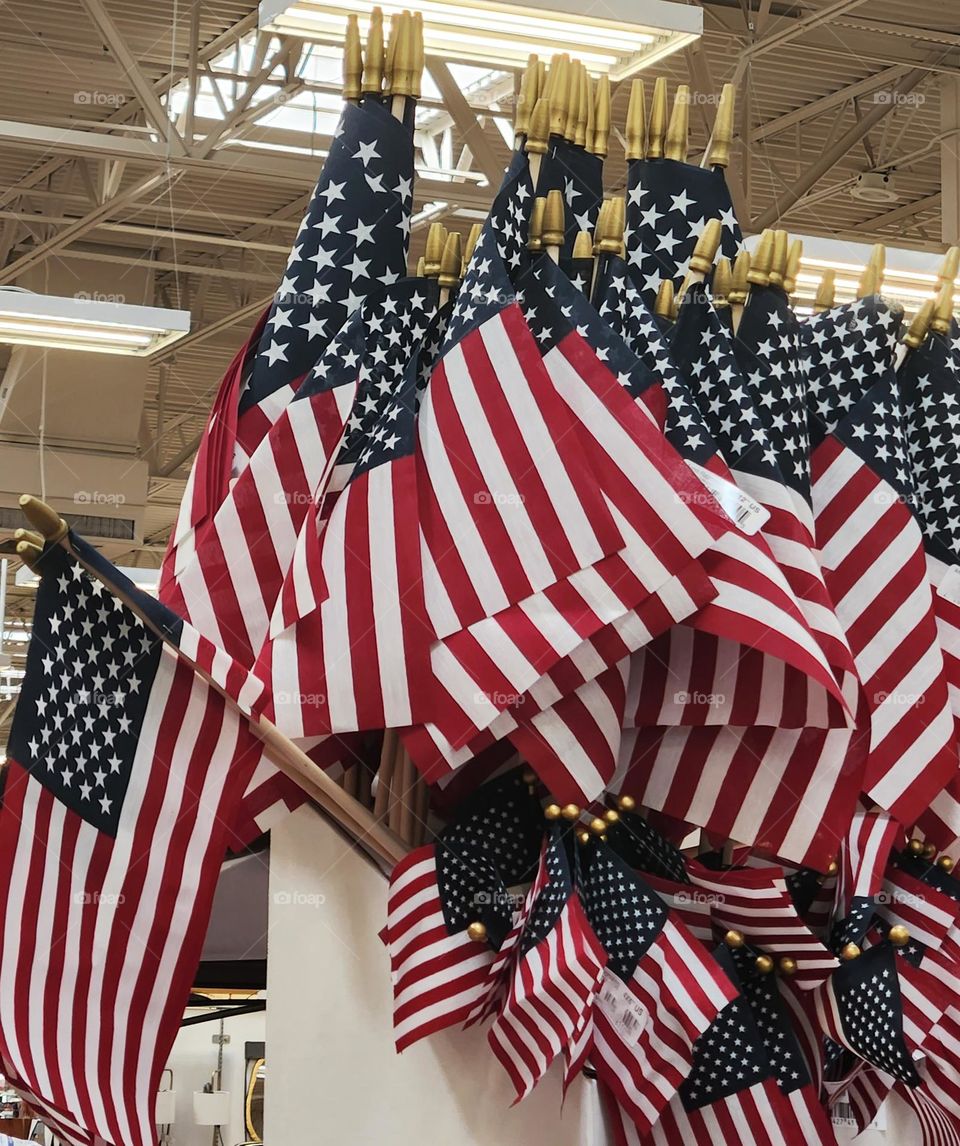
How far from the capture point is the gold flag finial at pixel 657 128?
3.30 metres

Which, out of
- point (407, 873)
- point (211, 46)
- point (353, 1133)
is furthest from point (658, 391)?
point (211, 46)

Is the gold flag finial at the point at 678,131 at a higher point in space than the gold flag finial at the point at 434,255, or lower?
higher

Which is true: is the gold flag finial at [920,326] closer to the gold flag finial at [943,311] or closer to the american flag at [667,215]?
the gold flag finial at [943,311]

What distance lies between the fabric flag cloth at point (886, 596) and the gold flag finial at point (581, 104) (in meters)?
0.85

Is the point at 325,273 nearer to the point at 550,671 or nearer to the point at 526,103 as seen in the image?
the point at 526,103

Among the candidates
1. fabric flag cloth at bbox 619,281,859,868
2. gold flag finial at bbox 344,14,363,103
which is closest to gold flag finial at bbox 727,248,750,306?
fabric flag cloth at bbox 619,281,859,868

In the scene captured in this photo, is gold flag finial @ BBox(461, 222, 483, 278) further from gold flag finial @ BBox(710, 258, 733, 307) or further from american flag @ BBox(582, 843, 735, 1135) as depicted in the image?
american flag @ BBox(582, 843, 735, 1135)

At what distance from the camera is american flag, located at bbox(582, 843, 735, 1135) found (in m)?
2.77

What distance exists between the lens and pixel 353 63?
125 inches

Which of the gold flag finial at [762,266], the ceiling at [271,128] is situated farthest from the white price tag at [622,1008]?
the ceiling at [271,128]

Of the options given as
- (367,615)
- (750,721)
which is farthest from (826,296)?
(367,615)

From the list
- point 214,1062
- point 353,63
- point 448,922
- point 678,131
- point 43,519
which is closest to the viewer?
point 43,519

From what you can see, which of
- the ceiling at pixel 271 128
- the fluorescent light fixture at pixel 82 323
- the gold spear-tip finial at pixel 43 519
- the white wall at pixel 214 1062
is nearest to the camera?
the gold spear-tip finial at pixel 43 519

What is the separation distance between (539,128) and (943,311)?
1.08 metres
